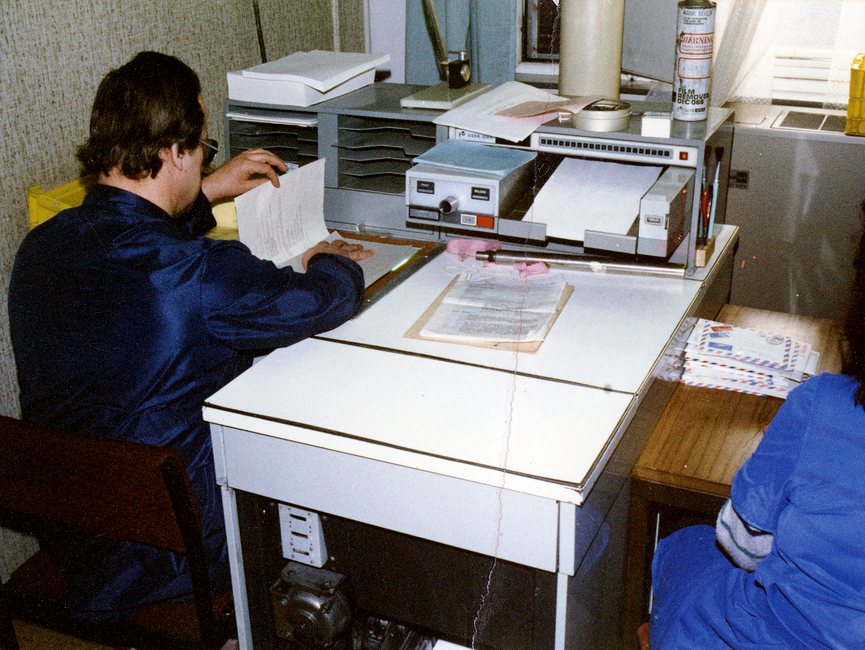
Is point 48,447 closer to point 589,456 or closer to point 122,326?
point 122,326

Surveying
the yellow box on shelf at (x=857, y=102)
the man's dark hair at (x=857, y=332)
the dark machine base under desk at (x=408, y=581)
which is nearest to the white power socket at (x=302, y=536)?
the dark machine base under desk at (x=408, y=581)

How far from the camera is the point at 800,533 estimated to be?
2.70ft

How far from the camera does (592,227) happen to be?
1446 mm

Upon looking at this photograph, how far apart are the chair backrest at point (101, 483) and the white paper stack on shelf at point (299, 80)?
3.12 ft

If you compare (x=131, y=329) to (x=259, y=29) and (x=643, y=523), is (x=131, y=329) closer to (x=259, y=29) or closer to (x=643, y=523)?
(x=643, y=523)

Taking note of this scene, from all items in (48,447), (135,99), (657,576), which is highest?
(135,99)

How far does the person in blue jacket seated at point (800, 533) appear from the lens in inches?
31.4

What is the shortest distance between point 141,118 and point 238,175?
0.43 m

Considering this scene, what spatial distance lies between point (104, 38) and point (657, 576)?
1480 millimetres

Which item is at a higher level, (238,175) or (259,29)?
(259,29)

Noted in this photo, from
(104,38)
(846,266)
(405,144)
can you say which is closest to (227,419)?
(405,144)

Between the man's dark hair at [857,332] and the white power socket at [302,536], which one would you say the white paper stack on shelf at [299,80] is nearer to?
the white power socket at [302,536]

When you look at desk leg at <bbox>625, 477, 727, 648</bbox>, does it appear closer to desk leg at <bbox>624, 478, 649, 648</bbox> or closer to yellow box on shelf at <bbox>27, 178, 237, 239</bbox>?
desk leg at <bbox>624, 478, 649, 648</bbox>

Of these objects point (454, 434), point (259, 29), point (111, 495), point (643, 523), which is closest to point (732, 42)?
point (259, 29)
